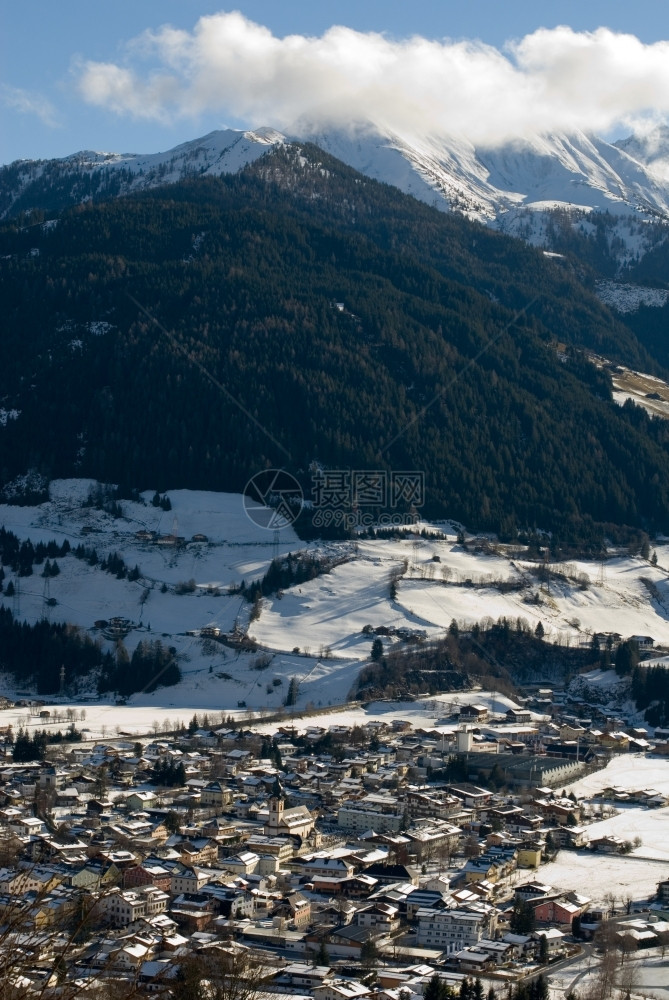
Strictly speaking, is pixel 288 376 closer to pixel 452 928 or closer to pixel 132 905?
pixel 132 905

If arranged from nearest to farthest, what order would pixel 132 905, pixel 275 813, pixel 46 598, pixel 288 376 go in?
pixel 132 905 < pixel 275 813 < pixel 46 598 < pixel 288 376

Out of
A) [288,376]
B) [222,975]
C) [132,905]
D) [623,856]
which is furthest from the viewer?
[288,376]

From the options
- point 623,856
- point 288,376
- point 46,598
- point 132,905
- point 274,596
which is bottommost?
point 623,856

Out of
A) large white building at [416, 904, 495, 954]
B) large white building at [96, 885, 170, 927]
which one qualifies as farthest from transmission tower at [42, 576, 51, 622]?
large white building at [416, 904, 495, 954]

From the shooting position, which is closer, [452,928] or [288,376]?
[452,928]

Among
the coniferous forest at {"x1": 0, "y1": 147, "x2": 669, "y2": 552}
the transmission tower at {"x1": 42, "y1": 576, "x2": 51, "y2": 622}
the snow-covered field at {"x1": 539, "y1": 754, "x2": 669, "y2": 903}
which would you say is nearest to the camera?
the snow-covered field at {"x1": 539, "y1": 754, "x2": 669, "y2": 903}

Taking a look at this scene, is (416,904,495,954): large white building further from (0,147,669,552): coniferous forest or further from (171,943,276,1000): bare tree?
(0,147,669,552): coniferous forest

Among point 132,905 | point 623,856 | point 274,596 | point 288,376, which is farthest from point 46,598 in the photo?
point 132,905
